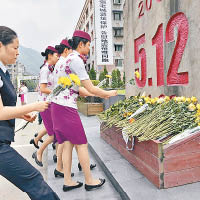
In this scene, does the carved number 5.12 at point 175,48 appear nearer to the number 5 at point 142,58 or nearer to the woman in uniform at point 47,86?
the number 5 at point 142,58

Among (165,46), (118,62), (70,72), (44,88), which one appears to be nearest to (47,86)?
(44,88)

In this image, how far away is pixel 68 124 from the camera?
2605mm

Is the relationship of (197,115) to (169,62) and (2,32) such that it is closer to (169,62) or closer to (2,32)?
(169,62)

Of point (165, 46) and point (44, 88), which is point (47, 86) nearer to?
point (44, 88)

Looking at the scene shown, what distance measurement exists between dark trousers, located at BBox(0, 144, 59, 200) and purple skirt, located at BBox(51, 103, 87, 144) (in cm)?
99

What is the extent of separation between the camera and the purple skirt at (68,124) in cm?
261

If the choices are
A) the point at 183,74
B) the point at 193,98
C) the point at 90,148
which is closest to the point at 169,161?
the point at 193,98

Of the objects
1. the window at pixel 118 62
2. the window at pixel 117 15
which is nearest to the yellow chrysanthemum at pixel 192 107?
the window at pixel 118 62

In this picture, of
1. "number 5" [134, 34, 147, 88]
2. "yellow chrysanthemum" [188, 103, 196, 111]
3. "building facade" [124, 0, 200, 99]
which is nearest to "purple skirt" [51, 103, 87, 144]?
"yellow chrysanthemum" [188, 103, 196, 111]

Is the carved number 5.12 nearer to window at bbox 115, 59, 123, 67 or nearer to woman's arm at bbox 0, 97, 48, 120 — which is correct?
woman's arm at bbox 0, 97, 48, 120

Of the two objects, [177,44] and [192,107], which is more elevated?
[177,44]

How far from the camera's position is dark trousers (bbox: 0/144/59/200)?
1553mm

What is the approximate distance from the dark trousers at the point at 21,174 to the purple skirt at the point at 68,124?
0.99m

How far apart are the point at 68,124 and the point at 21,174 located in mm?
1068
